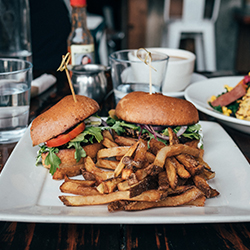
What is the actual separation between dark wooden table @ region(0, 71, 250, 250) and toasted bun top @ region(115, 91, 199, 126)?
0.60 metres

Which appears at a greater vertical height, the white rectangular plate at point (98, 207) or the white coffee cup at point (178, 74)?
the white coffee cup at point (178, 74)

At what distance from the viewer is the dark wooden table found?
0.93 meters

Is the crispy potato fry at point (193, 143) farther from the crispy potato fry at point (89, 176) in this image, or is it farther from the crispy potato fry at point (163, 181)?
the crispy potato fry at point (89, 176)

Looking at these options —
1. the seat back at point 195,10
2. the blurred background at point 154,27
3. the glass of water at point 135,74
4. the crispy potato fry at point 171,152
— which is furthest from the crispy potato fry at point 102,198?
the seat back at point 195,10

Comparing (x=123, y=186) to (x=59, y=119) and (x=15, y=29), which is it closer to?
(x=59, y=119)

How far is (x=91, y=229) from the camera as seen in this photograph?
3.27 feet

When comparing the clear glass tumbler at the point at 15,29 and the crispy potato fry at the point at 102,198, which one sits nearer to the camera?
the crispy potato fry at the point at 102,198

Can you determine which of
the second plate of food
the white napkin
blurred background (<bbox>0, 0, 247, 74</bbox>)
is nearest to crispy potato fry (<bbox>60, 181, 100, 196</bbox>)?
the second plate of food

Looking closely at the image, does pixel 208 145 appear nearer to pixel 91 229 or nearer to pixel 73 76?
pixel 91 229

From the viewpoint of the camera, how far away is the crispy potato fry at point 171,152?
45.7 inches

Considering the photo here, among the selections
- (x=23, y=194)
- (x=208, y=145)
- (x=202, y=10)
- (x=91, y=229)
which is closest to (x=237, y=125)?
(x=208, y=145)

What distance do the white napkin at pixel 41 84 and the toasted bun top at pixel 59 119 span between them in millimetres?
907

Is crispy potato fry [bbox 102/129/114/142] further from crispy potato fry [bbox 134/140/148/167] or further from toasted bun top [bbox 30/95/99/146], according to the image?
crispy potato fry [bbox 134/140/148/167]

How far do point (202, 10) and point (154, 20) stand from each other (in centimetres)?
115
